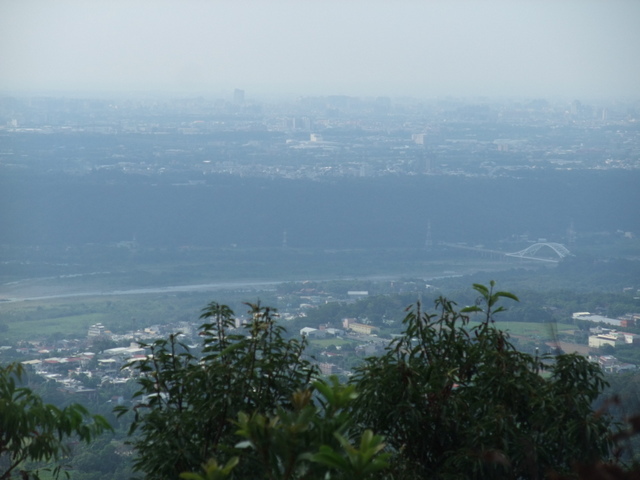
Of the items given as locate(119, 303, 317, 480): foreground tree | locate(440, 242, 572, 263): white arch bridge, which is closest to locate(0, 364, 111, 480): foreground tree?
locate(119, 303, 317, 480): foreground tree

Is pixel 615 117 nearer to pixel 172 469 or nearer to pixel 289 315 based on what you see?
pixel 289 315

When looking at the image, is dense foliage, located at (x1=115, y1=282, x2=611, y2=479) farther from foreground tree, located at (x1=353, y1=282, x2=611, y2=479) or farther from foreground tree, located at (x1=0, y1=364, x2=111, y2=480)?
foreground tree, located at (x1=0, y1=364, x2=111, y2=480)

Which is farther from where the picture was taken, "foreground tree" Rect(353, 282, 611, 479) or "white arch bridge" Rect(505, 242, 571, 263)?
"white arch bridge" Rect(505, 242, 571, 263)

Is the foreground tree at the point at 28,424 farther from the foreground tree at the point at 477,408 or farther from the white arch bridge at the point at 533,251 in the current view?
the white arch bridge at the point at 533,251

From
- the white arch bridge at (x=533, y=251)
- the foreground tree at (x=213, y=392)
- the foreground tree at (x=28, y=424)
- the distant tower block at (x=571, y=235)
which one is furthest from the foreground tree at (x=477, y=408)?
the distant tower block at (x=571, y=235)

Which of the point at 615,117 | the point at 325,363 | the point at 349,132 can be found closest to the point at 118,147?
the point at 349,132
